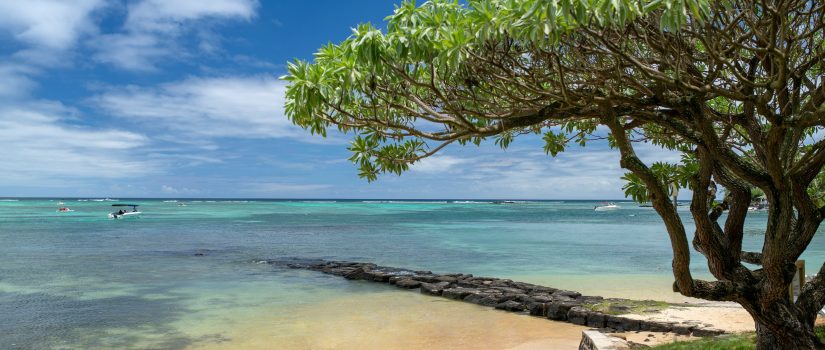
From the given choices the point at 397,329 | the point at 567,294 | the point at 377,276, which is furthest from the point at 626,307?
the point at 377,276

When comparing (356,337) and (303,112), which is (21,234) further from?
(303,112)

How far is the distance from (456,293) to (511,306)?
234 centimetres

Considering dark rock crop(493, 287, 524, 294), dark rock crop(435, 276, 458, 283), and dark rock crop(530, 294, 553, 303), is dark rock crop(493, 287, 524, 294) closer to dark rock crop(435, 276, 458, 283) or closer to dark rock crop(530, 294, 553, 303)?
dark rock crop(530, 294, 553, 303)

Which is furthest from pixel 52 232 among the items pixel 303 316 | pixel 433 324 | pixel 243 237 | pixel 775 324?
pixel 775 324

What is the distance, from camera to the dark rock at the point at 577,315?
42.8 ft

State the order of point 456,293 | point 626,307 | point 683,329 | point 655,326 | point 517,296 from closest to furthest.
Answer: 1. point 683,329
2. point 655,326
3. point 626,307
4. point 517,296
5. point 456,293

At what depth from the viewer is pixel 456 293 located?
1697 centimetres

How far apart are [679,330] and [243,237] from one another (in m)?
34.8

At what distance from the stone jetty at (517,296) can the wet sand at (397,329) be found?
0.37m

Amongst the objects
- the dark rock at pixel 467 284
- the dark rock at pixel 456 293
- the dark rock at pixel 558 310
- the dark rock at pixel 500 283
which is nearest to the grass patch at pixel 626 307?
the dark rock at pixel 558 310

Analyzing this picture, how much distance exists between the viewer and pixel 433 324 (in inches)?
538

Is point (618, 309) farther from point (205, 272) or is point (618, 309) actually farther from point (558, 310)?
point (205, 272)

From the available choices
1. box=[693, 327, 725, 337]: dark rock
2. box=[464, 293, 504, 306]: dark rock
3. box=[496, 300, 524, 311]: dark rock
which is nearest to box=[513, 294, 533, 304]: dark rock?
box=[496, 300, 524, 311]: dark rock

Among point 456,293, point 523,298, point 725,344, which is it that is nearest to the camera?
point 725,344
